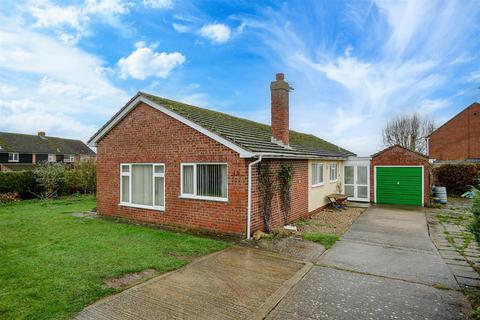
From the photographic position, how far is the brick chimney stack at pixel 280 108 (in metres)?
11.1

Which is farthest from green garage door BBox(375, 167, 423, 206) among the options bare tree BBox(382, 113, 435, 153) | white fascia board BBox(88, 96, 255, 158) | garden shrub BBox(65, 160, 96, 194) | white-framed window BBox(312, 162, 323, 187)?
bare tree BBox(382, 113, 435, 153)

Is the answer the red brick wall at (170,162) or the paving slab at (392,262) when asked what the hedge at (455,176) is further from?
the red brick wall at (170,162)

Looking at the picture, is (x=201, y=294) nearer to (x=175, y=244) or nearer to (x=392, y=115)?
(x=175, y=244)

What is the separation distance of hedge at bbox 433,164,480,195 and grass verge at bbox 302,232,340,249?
15.5 meters

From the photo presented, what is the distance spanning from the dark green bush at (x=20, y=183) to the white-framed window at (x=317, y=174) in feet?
57.3

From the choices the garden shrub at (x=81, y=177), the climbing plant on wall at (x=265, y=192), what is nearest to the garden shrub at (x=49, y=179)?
the garden shrub at (x=81, y=177)

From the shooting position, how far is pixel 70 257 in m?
6.66

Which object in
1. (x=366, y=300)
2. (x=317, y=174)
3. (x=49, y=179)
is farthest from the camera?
(x=49, y=179)

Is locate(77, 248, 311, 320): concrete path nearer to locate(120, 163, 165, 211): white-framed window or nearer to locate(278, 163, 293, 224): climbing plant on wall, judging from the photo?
locate(278, 163, 293, 224): climbing plant on wall

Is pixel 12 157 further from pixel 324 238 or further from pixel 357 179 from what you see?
pixel 324 238

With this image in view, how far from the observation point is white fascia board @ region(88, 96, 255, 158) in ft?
27.3

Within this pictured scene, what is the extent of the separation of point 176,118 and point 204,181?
2397mm

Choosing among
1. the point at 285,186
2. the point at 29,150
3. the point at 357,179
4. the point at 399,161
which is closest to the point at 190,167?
the point at 285,186

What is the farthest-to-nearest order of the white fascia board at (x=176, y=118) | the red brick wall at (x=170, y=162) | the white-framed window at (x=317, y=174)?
the white-framed window at (x=317, y=174) < the red brick wall at (x=170, y=162) < the white fascia board at (x=176, y=118)
